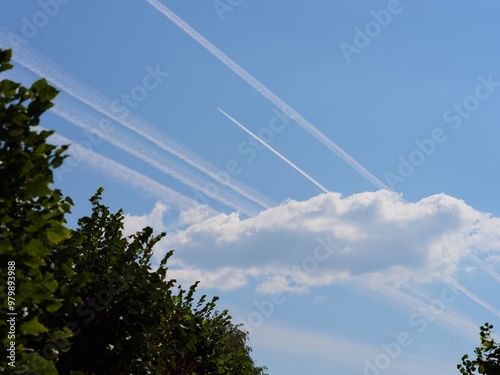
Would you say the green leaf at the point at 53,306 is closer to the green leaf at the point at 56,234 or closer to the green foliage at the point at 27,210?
the green foliage at the point at 27,210

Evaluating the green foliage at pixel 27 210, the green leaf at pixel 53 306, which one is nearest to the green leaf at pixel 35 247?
the green foliage at pixel 27 210

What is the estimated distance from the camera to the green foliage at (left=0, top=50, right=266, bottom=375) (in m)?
4.87

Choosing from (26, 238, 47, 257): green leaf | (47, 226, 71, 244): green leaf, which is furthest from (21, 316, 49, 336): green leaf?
(47, 226, 71, 244): green leaf

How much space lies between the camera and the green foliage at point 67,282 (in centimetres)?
487

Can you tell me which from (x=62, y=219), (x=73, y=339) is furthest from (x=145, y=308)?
(x=62, y=219)

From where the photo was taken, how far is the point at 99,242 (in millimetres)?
10023

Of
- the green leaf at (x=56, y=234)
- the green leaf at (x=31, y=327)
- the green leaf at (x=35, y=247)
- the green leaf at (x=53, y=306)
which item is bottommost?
the green leaf at (x=31, y=327)

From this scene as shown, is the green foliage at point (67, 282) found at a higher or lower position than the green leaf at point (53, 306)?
higher

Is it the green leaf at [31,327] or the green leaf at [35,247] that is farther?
the green leaf at [31,327]

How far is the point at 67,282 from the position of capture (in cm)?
805

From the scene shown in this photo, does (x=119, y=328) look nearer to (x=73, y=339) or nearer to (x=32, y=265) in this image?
(x=73, y=339)

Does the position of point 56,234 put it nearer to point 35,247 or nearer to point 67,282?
point 35,247

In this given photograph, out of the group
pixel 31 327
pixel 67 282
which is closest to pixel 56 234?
pixel 31 327

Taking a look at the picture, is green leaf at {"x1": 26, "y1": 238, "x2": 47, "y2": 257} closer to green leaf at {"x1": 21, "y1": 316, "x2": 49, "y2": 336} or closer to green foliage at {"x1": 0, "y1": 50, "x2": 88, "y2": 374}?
green foliage at {"x1": 0, "y1": 50, "x2": 88, "y2": 374}
